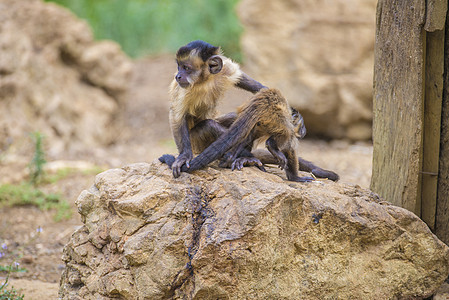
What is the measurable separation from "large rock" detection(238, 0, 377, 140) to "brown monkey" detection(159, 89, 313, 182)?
5754mm

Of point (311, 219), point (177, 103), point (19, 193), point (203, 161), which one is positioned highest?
point (177, 103)

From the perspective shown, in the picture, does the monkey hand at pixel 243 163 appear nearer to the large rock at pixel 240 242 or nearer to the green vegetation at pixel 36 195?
the large rock at pixel 240 242

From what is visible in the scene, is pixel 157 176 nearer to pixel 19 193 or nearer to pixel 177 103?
pixel 177 103

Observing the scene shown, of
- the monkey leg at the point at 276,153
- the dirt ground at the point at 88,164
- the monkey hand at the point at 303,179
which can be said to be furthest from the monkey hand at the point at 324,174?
the dirt ground at the point at 88,164

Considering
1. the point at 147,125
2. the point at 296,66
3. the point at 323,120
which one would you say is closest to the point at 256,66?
the point at 296,66

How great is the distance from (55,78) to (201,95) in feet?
20.0

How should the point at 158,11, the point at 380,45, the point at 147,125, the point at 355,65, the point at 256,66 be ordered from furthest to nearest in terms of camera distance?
1. the point at 158,11
2. the point at 147,125
3. the point at 256,66
4. the point at 355,65
5. the point at 380,45

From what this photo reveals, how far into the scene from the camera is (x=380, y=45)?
4.45 meters

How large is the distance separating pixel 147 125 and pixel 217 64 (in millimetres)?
7492

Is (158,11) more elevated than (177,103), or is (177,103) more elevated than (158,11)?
(158,11)

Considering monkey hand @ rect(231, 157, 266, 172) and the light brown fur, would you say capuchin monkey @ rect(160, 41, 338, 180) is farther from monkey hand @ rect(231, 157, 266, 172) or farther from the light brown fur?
monkey hand @ rect(231, 157, 266, 172)

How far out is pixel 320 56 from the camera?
395 inches

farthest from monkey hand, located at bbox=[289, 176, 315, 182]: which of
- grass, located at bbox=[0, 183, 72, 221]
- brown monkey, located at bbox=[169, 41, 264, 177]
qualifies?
grass, located at bbox=[0, 183, 72, 221]

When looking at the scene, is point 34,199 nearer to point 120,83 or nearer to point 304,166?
point 304,166
